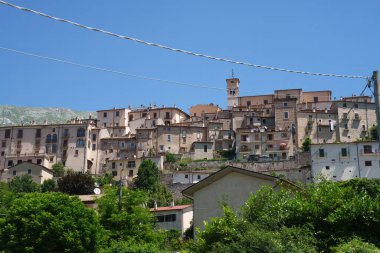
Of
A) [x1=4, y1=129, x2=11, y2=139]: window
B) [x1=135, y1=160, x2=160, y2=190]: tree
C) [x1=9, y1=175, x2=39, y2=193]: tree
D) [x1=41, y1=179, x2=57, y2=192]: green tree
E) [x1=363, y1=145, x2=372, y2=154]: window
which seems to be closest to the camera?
[x1=363, y1=145, x2=372, y2=154]: window

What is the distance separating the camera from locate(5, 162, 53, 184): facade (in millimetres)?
86562

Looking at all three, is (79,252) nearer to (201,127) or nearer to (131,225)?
(131,225)

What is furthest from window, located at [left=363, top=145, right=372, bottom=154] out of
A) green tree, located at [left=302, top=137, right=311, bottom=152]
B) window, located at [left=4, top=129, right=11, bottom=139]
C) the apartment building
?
window, located at [left=4, top=129, right=11, bottom=139]

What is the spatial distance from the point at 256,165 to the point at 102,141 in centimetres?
3252

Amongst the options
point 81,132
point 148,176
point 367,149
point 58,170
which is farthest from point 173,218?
point 81,132

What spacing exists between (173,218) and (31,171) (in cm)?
4482

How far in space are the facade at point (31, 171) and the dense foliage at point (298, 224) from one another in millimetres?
71187

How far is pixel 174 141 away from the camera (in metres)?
96.2

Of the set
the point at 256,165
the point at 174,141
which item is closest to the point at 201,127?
the point at 174,141

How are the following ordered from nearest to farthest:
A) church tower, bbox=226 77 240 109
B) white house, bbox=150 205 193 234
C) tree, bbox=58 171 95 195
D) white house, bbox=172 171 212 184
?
white house, bbox=150 205 193 234, tree, bbox=58 171 95 195, white house, bbox=172 171 212 184, church tower, bbox=226 77 240 109

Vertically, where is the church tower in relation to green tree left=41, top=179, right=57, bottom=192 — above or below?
above

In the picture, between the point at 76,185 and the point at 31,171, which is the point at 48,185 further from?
the point at 76,185

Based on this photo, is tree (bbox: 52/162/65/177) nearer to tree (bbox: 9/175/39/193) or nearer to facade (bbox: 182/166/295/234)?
tree (bbox: 9/175/39/193)

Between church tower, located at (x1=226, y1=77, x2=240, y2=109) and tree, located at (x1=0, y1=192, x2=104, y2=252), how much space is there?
81161 millimetres
